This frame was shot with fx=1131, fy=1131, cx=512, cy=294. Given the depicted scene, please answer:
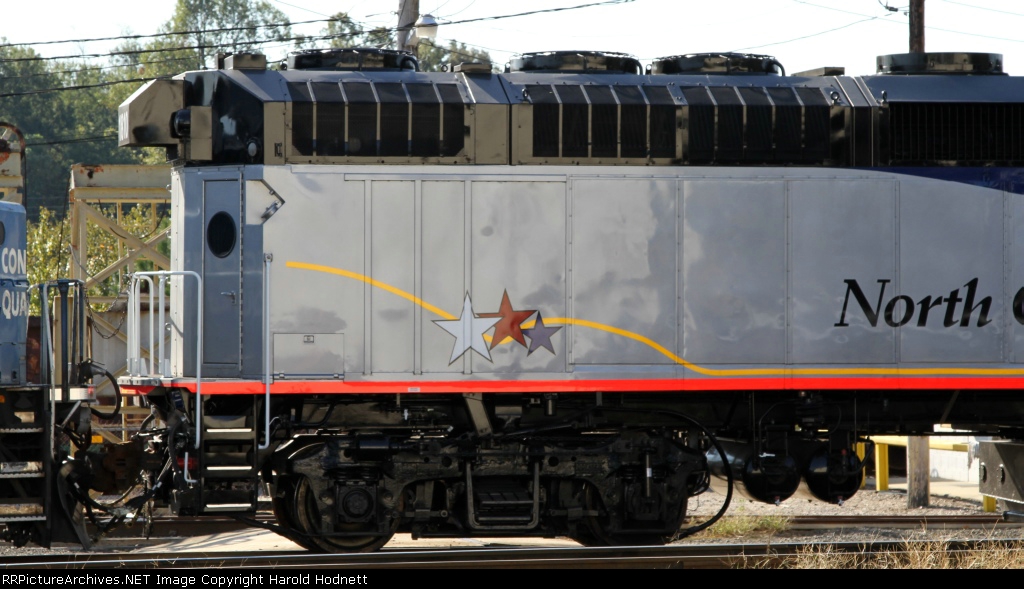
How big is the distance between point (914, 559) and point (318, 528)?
210 inches

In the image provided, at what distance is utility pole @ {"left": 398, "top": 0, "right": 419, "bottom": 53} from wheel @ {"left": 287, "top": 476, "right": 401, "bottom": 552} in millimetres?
8703

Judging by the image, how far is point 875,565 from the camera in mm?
9734

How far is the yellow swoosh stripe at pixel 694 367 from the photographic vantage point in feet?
34.0

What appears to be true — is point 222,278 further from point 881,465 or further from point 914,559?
point 881,465

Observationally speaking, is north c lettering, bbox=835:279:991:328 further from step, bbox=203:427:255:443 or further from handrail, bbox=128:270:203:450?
handrail, bbox=128:270:203:450

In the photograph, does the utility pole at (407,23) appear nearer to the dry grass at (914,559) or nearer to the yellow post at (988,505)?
the dry grass at (914,559)

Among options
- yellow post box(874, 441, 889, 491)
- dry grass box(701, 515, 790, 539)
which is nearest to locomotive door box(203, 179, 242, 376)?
dry grass box(701, 515, 790, 539)

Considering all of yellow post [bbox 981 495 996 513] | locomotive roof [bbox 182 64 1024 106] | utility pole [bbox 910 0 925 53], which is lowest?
yellow post [bbox 981 495 996 513]

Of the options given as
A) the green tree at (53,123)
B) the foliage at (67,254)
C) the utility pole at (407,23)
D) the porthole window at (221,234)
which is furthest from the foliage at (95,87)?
the porthole window at (221,234)

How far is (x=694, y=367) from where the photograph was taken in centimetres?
1058

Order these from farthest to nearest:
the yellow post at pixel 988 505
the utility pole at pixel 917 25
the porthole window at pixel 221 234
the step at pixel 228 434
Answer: the utility pole at pixel 917 25
the yellow post at pixel 988 505
the porthole window at pixel 221 234
the step at pixel 228 434

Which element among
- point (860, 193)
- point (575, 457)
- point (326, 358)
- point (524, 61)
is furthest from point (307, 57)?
point (860, 193)

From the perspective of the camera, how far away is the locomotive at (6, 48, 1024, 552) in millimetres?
10336

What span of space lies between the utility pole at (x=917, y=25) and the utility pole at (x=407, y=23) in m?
7.63
